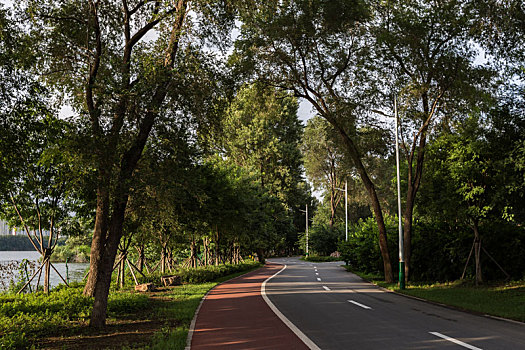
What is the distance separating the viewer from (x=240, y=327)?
10719mm

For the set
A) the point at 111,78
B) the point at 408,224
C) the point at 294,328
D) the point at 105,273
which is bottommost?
the point at 294,328

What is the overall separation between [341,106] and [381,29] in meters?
4.44

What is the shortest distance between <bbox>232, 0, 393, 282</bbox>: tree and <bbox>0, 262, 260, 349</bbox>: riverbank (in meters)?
12.8

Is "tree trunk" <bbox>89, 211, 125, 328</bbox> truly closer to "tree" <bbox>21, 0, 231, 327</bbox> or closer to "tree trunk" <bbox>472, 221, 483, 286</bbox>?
"tree" <bbox>21, 0, 231, 327</bbox>

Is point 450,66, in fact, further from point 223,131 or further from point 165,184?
point 165,184

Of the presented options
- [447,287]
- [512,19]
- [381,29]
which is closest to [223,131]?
[512,19]

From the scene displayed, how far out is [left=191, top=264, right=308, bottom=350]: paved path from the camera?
873cm

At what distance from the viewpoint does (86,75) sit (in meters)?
13.7

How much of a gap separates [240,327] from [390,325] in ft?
12.0

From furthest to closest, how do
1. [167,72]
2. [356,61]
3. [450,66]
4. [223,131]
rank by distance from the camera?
[356,61]
[450,66]
[223,131]
[167,72]

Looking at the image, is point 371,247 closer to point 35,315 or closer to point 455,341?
point 455,341

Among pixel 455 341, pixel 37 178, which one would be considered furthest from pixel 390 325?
pixel 37 178

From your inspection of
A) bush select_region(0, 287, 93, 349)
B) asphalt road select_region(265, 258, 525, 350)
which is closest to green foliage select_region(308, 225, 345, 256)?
asphalt road select_region(265, 258, 525, 350)

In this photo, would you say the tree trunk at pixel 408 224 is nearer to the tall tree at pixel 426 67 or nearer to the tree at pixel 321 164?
the tall tree at pixel 426 67
